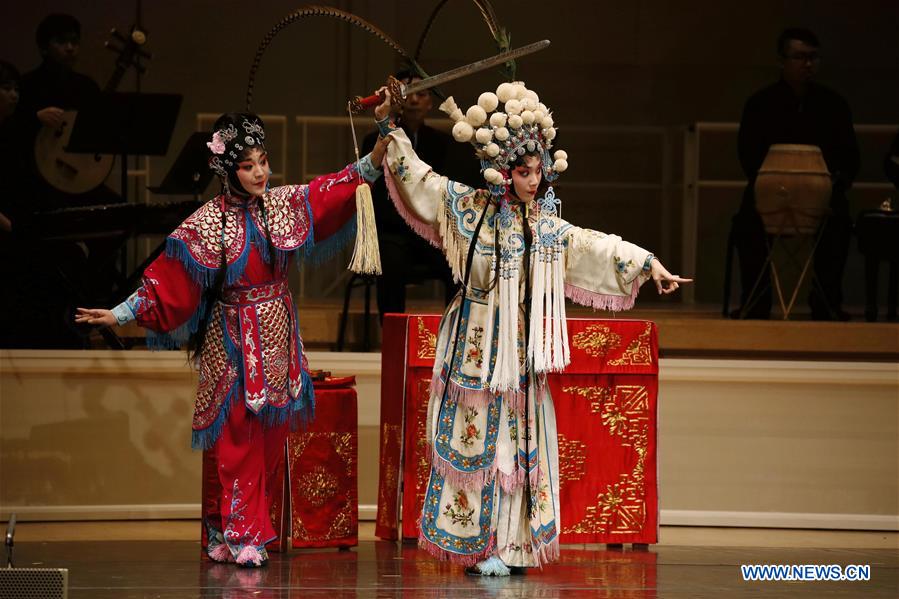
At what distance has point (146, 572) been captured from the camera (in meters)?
4.16

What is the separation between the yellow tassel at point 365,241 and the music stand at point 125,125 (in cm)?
152

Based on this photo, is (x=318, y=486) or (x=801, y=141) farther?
(x=801, y=141)

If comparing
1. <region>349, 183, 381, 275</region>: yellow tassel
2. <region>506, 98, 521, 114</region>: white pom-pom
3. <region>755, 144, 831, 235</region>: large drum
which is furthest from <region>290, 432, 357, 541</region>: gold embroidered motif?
<region>755, 144, 831, 235</region>: large drum

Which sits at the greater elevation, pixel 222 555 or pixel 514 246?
pixel 514 246

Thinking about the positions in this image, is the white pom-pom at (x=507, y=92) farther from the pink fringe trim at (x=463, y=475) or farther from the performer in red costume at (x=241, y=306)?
the pink fringe trim at (x=463, y=475)

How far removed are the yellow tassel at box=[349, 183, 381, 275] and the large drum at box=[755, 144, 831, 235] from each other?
2.64 meters

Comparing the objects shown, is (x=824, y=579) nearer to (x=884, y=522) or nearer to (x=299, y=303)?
(x=884, y=522)

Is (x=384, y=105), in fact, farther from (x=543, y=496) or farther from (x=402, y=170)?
(x=543, y=496)

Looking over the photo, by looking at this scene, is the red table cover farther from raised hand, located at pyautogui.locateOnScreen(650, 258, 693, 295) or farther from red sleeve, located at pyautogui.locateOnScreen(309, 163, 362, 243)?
raised hand, located at pyautogui.locateOnScreen(650, 258, 693, 295)

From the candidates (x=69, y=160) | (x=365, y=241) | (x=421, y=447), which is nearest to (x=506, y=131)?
(x=365, y=241)

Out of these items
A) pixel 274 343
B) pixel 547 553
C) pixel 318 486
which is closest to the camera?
pixel 547 553

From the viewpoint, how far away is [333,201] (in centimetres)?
429

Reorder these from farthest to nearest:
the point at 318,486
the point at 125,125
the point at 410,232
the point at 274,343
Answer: the point at 410,232, the point at 125,125, the point at 318,486, the point at 274,343

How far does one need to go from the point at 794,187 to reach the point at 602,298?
7.89 ft
